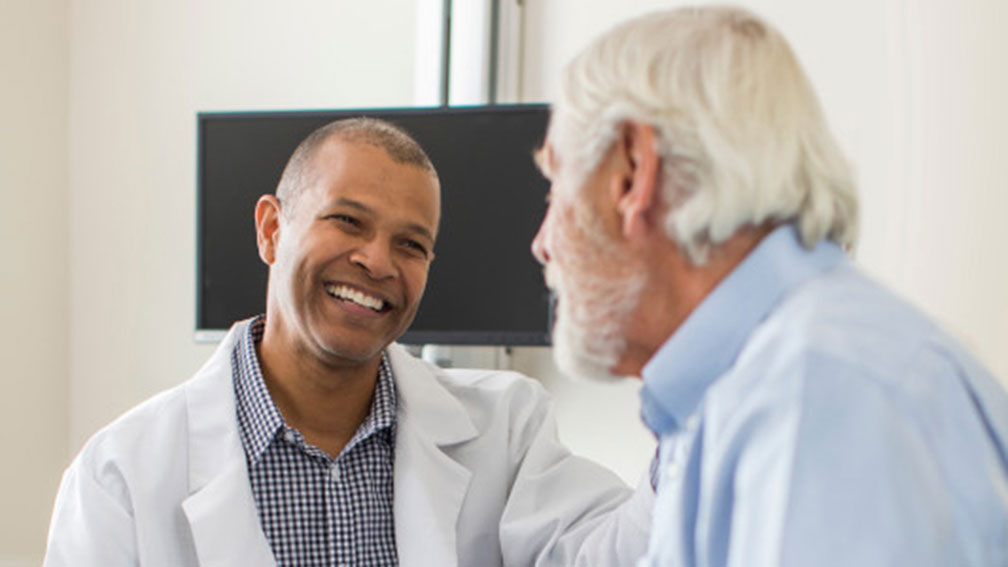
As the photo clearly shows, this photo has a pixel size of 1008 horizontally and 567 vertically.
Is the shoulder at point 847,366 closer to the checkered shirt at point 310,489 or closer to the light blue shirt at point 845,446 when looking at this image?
the light blue shirt at point 845,446

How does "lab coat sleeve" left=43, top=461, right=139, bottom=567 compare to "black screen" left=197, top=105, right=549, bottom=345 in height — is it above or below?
below

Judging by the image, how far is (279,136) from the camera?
2688 millimetres

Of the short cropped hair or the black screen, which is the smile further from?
the black screen

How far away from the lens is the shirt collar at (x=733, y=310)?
35.2 inches

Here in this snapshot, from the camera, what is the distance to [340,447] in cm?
173

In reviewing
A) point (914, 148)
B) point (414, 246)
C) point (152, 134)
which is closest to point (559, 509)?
point (414, 246)

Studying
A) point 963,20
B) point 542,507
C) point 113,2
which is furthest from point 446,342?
point 113,2

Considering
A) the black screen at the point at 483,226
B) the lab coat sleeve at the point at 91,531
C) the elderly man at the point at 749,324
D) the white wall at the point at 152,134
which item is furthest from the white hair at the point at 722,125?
the white wall at the point at 152,134

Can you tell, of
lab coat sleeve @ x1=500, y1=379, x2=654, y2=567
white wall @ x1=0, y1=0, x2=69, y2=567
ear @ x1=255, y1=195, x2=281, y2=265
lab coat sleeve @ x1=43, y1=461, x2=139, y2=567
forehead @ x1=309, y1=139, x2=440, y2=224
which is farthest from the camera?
white wall @ x1=0, y1=0, x2=69, y2=567

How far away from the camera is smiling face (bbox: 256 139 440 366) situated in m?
1.70

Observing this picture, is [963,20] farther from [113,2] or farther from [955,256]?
[113,2]

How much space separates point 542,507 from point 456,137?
104 centimetres

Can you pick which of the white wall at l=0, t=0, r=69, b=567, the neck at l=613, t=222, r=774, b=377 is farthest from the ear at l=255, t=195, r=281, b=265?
the white wall at l=0, t=0, r=69, b=567

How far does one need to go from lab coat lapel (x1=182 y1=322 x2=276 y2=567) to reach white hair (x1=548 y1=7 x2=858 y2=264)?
84cm
